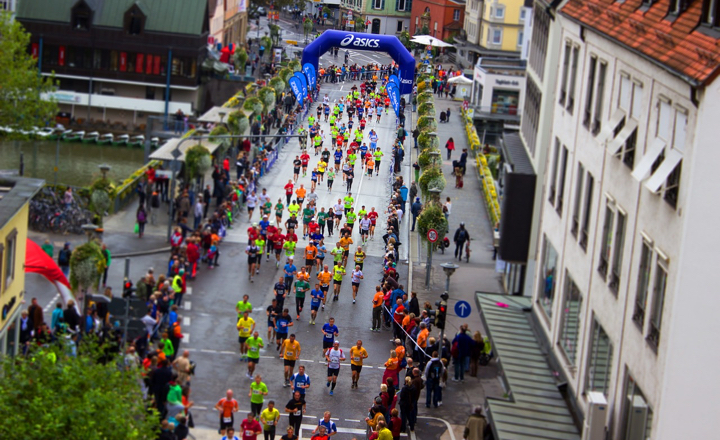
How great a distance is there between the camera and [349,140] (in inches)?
2603

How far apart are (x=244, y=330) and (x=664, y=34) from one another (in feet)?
46.3

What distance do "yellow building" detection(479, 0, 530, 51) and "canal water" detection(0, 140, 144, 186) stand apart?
36815mm

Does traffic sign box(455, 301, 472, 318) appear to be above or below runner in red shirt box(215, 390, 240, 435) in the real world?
above

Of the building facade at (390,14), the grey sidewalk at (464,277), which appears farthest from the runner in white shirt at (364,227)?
the building facade at (390,14)

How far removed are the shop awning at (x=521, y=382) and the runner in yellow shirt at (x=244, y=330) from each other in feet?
18.4

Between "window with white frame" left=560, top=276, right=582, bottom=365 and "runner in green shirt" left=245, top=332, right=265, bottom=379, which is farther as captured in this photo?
"runner in green shirt" left=245, top=332, right=265, bottom=379

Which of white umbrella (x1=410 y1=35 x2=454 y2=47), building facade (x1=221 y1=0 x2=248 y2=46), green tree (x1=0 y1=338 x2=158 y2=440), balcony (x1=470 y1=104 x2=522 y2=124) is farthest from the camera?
white umbrella (x1=410 y1=35 x2=454 y2=47)

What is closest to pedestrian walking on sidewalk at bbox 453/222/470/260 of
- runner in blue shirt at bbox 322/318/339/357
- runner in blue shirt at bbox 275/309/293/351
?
runner in blue shirt at bbox 275/309/293/351

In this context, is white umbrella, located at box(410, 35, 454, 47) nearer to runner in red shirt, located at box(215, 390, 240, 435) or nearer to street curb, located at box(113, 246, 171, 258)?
street curb, located at box(113, 246, 171, 258)

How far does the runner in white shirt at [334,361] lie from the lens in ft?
89.6

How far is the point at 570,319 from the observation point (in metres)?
23.3

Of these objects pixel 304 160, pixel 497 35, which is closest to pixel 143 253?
pixel 304 160

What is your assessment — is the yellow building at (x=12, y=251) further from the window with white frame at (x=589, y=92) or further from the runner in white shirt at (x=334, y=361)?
the window with white frame at (x=589, y=92)

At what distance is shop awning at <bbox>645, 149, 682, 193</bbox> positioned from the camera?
55.7ft
